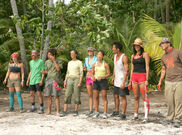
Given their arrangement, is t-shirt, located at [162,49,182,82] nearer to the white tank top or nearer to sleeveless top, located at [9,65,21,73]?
the white tank top

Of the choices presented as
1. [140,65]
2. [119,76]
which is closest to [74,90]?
[119,76]

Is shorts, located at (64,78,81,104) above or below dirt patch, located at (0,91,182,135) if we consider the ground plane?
above

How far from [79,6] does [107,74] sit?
101 inches

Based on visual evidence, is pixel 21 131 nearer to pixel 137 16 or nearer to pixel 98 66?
pixel 98 66

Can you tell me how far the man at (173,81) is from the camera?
5.00m

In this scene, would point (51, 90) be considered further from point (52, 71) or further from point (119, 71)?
point (119, 71)

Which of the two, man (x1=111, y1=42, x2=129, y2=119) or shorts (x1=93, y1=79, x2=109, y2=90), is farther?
→ shorts (x1=93, y1=79, x2=109, y2=90)

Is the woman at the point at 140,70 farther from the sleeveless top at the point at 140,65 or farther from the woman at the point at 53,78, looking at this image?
the woman at the point at 53,78

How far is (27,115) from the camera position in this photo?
6.14 meters

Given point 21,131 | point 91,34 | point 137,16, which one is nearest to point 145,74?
point 91,34

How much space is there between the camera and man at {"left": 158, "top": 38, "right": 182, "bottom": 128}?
5.00 m

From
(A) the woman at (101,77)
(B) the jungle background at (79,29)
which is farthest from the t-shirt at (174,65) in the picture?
(B) the jungle background at (79,29)

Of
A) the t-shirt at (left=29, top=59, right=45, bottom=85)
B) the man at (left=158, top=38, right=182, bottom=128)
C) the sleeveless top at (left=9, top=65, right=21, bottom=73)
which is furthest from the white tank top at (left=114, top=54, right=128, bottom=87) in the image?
the sleeveless top at (left=9, top=65, right=21, bottom=73)

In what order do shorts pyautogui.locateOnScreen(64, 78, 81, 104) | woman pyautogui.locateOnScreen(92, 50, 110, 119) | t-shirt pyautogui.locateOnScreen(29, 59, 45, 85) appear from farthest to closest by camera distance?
t-shirt pyautogui.locateOnScreen(29, 59, 45, 85)
shorts pyautogui.locateOnScreen(64, 78, 81, 104)
woman pyautogui.locateOnScreen(92, 50, 110, 119)
